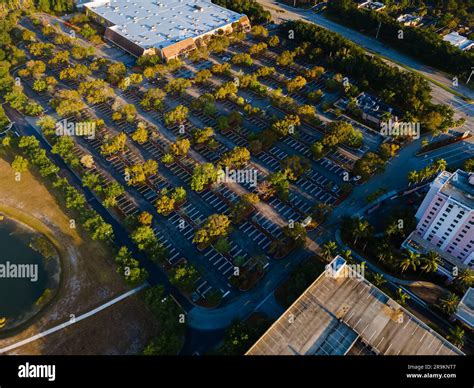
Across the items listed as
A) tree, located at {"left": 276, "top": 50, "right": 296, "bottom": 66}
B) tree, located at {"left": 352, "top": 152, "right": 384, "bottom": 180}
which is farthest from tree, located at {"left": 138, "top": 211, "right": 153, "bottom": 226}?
tree, located at {"left": 276, "top": 50, "right": 296, "bottom": 66}

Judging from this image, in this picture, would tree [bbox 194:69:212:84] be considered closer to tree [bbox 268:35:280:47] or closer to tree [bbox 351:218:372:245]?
tree [bbox 268:35:280:47]

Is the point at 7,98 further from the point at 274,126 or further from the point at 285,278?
the point at 285,278

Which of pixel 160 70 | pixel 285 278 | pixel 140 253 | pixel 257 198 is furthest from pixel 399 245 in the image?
pixel 160 70

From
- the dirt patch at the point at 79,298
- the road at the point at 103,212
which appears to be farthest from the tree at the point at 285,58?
the dirt patch at the point at 79,298

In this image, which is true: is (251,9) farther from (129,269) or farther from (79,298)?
(79,298)

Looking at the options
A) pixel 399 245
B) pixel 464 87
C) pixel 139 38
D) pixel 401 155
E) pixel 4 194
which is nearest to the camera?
pixel 399 245
